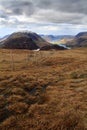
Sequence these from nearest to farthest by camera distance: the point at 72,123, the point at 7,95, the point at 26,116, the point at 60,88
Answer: the point at 72,123
the point at 26,116
the point at 7,95
the point at 60,88

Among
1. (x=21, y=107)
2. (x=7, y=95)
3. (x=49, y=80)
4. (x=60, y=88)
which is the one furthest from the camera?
(x=49, y=80)

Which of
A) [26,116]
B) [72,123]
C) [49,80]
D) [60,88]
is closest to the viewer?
[72,123]

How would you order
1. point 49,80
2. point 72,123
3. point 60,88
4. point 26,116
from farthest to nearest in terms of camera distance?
point 49,80 < point 60,88 < point 26,116 < point 72,123

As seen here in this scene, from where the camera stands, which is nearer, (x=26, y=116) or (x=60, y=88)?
(x=26, y=116)

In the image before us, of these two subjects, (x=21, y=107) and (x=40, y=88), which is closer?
(x=21, y=107)

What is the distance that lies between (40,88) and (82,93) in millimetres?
5166

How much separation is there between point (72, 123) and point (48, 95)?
6.74m

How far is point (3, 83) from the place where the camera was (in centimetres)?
2652

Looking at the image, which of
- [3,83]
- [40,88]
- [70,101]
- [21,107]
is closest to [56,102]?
[70,101]

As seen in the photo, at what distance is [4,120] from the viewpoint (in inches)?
702

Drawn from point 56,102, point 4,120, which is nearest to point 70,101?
point 56,102

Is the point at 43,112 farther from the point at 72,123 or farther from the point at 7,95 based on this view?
the point at 7,95

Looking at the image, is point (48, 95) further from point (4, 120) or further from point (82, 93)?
point (4, 120)

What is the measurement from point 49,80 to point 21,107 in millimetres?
9925
